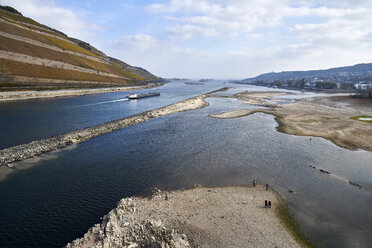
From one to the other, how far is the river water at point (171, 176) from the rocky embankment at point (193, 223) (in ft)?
6.23

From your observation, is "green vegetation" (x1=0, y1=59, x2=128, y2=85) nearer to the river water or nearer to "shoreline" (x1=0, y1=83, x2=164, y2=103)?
"shoreline" (x1=0, y1=83, x2=164, y2=103)

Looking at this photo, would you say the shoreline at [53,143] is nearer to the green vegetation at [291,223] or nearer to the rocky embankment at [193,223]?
the rocky embankment at [193,223]

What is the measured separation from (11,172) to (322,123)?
56.9 metres

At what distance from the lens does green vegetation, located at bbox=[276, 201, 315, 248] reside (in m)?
13.5

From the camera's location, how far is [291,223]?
1517 centimetres

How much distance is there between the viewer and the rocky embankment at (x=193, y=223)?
12812 millimetres

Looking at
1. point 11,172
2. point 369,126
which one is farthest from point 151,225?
point 369,126

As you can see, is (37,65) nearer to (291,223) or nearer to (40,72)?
(40,72)

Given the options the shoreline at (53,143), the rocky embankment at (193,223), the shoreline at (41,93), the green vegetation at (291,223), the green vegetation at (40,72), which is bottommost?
the green vegetation at (291,223)

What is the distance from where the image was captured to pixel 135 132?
129 ft

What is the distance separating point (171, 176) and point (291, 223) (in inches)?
487

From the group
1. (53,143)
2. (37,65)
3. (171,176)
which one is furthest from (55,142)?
(37,65)

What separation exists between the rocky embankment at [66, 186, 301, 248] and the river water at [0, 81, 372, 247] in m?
1.90

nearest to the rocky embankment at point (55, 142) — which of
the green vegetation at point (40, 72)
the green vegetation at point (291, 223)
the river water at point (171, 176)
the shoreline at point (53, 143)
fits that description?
the shoreline at point (53, 143)
